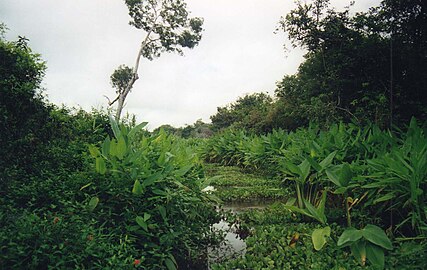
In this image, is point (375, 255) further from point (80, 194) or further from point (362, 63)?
point (362, 63)

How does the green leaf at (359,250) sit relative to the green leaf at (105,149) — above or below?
below

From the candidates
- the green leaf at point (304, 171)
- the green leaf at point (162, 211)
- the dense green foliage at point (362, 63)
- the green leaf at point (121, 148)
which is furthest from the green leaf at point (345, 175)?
the dense green foliage at point (362, 63)

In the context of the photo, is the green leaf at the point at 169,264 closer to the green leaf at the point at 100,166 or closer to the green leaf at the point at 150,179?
the green leaf at the point at 150,179

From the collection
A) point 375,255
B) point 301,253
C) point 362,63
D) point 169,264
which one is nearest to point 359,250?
point 375,255

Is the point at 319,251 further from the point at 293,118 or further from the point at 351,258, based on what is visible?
the point at 293,118

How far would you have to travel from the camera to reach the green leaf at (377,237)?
2367 millimetres

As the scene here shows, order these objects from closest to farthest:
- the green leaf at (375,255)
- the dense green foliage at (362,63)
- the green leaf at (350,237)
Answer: the green leaf at (375,255) → the green leaf at (350,237) → the dense green foliage at (362,63)

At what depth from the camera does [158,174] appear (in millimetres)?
2551

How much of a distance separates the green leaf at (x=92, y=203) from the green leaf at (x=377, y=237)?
201 cm

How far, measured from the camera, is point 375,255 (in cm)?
237

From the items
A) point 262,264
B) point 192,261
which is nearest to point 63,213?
point 192,261

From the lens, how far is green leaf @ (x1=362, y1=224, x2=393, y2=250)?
2367mm

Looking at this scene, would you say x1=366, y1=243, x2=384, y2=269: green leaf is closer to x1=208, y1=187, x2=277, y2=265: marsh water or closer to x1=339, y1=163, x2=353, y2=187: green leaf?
x1=339, y1=163, x2=353, y2=187: green leaf

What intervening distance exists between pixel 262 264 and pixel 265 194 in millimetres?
3369
